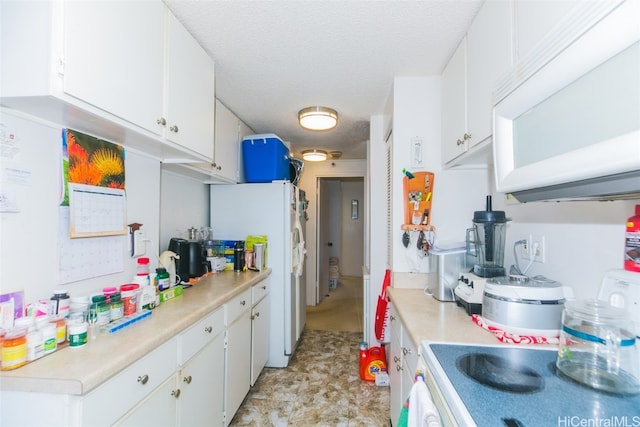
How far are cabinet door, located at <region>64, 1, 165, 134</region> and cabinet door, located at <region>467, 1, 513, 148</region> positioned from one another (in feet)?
4.77

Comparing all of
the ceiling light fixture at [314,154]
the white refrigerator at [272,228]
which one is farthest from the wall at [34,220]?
the ceiling light fixture at [314,154]

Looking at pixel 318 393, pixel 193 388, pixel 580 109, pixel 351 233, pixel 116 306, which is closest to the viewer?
pixel 580 109

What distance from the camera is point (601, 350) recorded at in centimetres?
85

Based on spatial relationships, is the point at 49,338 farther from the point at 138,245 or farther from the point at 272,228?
the point at 272,228

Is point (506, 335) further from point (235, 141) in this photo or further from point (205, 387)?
point (235, 141)

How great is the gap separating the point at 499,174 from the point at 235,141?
2304mm

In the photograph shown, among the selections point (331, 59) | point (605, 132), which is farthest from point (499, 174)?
point (331, 59)

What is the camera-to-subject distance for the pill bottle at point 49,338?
92 centimetres

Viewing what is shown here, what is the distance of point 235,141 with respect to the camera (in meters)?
2.70

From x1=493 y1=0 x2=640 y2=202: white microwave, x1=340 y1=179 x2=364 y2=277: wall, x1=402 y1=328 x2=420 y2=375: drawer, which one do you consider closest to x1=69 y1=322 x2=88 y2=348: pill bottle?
x1=402 y1=328 x2=420 y2=375: drawer

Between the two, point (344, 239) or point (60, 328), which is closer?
point (60, 328)

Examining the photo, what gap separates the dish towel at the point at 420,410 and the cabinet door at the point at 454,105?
1173mm

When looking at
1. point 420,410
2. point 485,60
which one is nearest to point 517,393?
point 420,410

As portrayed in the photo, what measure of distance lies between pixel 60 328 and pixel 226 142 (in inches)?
71.5
